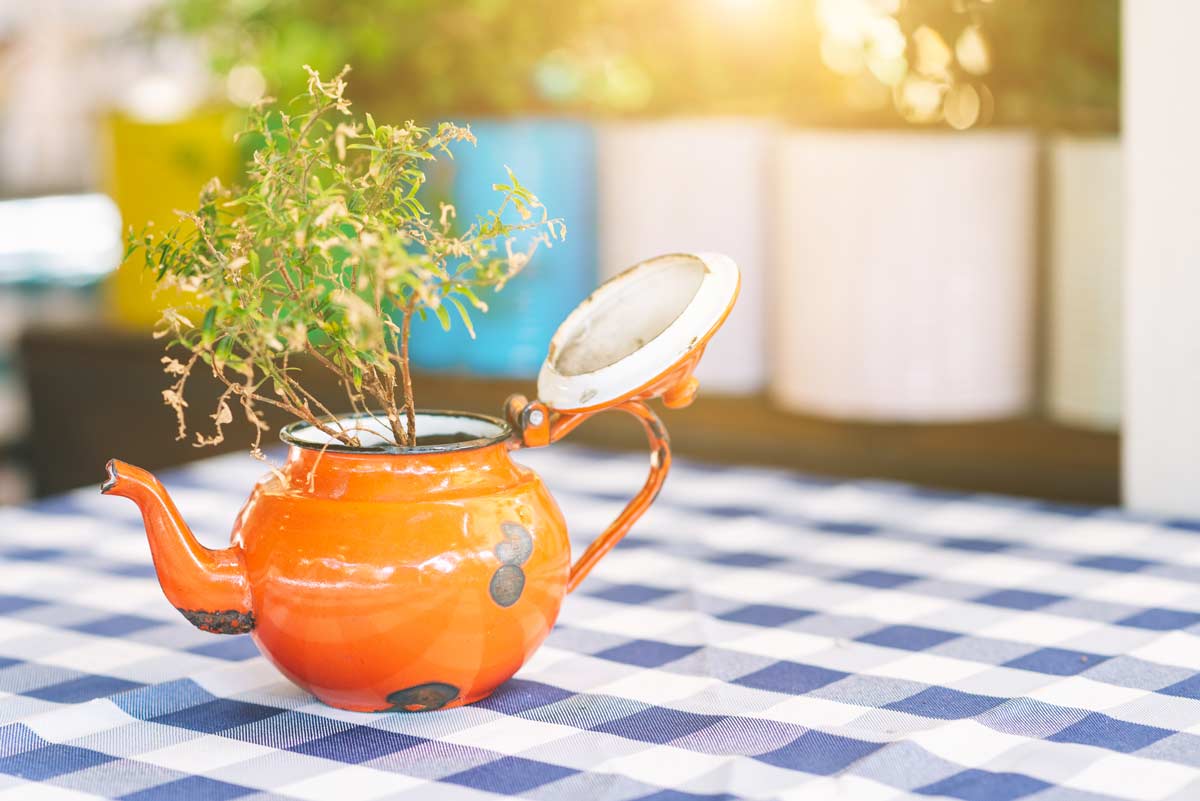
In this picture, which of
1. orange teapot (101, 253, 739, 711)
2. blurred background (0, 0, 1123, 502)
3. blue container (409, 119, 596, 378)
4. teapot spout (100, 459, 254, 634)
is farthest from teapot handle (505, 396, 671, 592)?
blue container (409, 119, 596, 378)

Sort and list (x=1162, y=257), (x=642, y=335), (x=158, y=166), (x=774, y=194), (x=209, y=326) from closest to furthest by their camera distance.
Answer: (x=209, y=326) < (x=642, y=335) < (x=1162, y=257) < (x=774, y=194) < (x=158, y=166)

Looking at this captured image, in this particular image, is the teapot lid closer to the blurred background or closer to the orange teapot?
the orange teapot

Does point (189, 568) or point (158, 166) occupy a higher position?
point (158, 166)

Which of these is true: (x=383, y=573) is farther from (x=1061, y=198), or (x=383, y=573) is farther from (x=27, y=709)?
(x=1061, y=198)

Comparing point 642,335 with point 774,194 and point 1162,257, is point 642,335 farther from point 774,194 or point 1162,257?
point 774,194

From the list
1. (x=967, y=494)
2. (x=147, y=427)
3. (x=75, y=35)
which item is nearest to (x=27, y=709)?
(x=967, y=494)

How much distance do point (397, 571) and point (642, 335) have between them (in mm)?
188

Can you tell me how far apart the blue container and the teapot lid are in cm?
74

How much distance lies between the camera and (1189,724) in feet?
2.57

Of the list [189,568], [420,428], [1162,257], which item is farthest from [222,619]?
[1162,257]

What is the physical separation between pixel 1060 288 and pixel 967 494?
0.70ft

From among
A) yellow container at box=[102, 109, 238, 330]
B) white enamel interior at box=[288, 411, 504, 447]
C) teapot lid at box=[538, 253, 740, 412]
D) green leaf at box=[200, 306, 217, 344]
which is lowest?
white enamel interior at box=[288, 411, 504, 447]

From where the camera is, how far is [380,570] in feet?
2.46

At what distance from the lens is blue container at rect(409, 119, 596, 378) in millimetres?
1583
